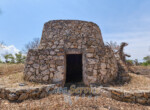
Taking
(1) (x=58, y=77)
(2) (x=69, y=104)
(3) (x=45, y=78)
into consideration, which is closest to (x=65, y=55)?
(1) (x=58, y=77)

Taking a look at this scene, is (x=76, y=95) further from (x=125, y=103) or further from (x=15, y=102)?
(x=15, y=102)

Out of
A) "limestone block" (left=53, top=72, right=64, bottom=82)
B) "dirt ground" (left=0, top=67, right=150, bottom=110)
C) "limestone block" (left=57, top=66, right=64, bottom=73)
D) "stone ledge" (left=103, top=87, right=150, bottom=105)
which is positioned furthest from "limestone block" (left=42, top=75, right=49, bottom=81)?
"stone ledge" (left=103, top=87, right=150, bottom=105)

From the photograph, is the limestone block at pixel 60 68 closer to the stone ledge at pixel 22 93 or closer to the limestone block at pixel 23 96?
the stone ledge at pixel 22 93

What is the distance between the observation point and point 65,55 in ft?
15.4

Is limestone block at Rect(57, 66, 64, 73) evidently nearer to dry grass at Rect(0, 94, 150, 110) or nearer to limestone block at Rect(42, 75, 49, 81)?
limestone block at Rect(42, 75, 49, 81)

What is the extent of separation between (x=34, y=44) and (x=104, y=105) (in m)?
20.3

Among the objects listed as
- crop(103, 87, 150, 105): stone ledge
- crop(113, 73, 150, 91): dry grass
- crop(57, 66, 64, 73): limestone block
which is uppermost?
crop(57, 66, 64, 73): limestone block

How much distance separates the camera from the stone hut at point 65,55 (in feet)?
14.3

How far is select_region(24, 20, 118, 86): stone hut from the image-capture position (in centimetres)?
436

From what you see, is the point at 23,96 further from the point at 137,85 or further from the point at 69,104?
the point at 137,85

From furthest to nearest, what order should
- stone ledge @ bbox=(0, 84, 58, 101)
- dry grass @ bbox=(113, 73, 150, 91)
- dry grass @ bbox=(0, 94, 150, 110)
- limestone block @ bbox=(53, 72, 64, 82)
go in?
limestone block @ bbox=(53, 72, 64, 82) < dry grass @ bbox=(113, 73, 150, 91) < stone ledge @ bbox=(0, 84, 58, 101) < dry grass @ bbox=(0, 94, 150, 110)

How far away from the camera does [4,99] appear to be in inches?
134

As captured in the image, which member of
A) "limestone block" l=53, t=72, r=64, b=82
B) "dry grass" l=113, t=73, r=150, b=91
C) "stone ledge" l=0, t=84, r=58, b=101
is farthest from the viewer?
"limestone block" l=53, t=72, r=64, b=82

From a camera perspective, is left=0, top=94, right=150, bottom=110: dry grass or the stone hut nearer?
left=0, top=94, right=150, bottom=110: dry grass
